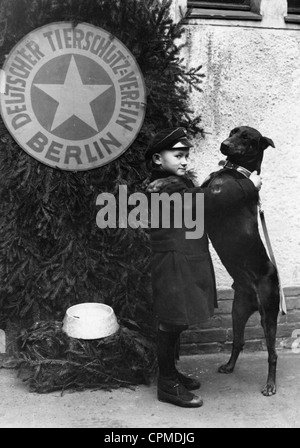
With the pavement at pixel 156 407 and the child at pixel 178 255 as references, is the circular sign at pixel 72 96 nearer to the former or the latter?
the child at pixel 178 255

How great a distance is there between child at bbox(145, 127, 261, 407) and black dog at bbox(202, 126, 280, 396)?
0.14m

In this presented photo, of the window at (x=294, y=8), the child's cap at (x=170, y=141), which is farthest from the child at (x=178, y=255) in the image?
the window at (x=294, y=8)

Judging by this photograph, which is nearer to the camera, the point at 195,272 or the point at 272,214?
the point at 195,272

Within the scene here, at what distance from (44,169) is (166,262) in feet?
4.29

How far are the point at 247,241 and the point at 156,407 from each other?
51.4 inches

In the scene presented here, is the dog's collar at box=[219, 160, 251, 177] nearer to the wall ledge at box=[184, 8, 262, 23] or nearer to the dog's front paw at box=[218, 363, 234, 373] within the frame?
the wall ledge at box=[184, 8, 262, 23]

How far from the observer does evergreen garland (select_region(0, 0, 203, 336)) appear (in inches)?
178

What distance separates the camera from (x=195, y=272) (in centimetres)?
392

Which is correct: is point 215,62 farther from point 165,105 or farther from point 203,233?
point 203,233

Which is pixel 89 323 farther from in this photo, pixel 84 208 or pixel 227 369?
pixel 227 369

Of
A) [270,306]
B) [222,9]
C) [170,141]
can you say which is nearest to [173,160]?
[170,141]
